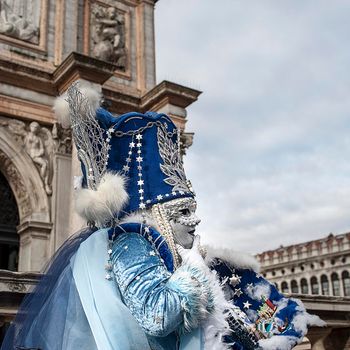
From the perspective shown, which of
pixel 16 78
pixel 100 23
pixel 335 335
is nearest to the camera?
pixel 335 335

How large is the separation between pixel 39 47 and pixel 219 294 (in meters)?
8.62

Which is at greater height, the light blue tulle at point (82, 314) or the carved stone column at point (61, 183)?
the carved stone column at point (61, 183)

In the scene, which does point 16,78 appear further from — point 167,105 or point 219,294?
point 219,294

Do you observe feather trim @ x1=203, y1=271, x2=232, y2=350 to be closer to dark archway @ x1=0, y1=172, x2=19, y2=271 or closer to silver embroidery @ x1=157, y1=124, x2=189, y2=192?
silver embroidery @ x1=157, y1=124, x2=189, y2=192

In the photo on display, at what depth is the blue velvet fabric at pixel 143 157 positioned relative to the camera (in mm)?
2295

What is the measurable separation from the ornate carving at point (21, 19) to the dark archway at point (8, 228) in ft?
8.92

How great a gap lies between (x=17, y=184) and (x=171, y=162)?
6.78 m

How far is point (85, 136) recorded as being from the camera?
236cm

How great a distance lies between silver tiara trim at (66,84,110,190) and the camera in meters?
2.34

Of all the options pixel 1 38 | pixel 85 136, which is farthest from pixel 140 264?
pixel 1 38

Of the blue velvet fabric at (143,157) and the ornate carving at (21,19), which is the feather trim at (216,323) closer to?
the blue velvet fabric at (143,157)

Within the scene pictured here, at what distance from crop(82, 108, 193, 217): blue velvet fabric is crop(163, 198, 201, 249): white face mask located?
36 mm

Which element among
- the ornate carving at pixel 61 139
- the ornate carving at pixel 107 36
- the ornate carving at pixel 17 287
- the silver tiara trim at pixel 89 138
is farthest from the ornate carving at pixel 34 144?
the silver tiara trim at pixel 89 138

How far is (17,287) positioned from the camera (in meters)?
4.45
